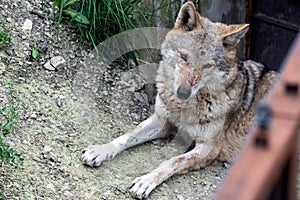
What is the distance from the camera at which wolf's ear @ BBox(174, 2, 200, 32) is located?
4395 millimetres

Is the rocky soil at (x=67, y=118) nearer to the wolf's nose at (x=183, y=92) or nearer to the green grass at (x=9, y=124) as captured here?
the green grass at (x=9, y=124)

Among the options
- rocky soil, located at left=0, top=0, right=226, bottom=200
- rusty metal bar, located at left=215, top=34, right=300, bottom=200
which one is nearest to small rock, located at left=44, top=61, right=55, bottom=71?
rocky soil, located at left=0, top=0, right=226, bottom=200

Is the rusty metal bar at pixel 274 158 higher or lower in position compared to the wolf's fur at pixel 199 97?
higher

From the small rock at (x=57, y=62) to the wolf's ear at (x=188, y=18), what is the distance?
41.3 inches

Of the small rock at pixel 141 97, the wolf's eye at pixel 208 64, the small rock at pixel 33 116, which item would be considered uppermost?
the wolf's eye at pixel 208 64

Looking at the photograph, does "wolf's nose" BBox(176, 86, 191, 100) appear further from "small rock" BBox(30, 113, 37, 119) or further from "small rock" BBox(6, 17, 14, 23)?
"small rock" BBox(6, 17, 14, 23)

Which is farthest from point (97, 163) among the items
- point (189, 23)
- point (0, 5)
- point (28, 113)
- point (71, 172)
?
point (0, 5)

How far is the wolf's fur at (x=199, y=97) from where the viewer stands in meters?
4.34

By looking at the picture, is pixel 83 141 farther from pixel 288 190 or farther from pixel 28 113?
pixel 288 190

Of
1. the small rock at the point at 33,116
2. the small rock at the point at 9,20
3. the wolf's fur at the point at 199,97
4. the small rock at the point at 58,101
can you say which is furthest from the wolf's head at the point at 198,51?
the small rock at the point at 9,20

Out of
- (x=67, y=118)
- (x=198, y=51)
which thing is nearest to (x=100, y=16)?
(x=67, y=118)

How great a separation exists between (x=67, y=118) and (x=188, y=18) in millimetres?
1177

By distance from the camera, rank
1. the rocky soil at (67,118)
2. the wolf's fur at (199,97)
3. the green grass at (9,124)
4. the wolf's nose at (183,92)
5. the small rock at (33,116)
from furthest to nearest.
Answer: the small rock at (33,116) < the wolf's fur at (199,97) < the wolf's nose at (183,92) < the rocky soil at (67,118) < the green grass at (9,124)

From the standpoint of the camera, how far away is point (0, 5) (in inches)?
198
